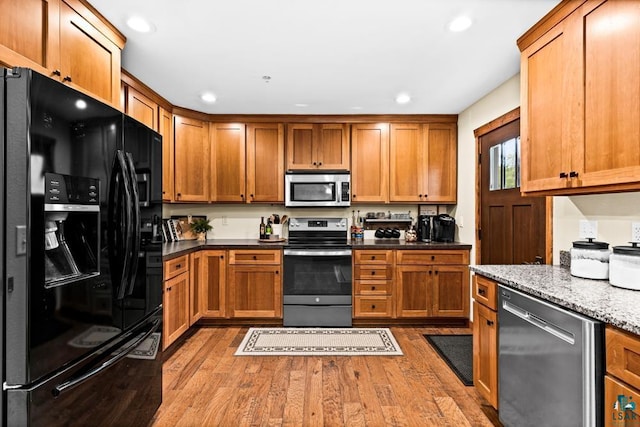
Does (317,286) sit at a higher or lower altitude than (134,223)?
lower

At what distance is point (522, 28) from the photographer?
2.12 m

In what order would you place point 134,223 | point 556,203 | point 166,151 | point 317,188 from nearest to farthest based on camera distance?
point 134,223 < point 556,203 < point 166,151 < point 317,188

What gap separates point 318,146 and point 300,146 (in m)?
0.21

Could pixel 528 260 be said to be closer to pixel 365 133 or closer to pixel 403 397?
pixel 403 397

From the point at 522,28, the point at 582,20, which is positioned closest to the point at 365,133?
the point at 522,28

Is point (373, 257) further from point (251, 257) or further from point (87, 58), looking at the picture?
point (87, 58)

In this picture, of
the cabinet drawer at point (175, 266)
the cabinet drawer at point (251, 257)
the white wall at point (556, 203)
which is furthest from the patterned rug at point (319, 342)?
the white wall at point (556, 203)

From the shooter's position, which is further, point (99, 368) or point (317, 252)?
point (317, 252)

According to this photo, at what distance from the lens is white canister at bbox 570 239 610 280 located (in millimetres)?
1757

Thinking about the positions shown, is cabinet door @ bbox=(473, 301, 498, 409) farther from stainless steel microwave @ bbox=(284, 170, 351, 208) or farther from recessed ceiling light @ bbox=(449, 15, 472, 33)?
stainless steel microwave @ bbox=(284, 170, 351, 208)

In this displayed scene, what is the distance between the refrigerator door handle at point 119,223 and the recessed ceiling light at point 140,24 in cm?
96

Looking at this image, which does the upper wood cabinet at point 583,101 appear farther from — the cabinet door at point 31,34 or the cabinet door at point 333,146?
the cabinet door at point 31,34

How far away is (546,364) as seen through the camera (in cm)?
153

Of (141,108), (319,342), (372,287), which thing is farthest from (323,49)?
(319,342)
